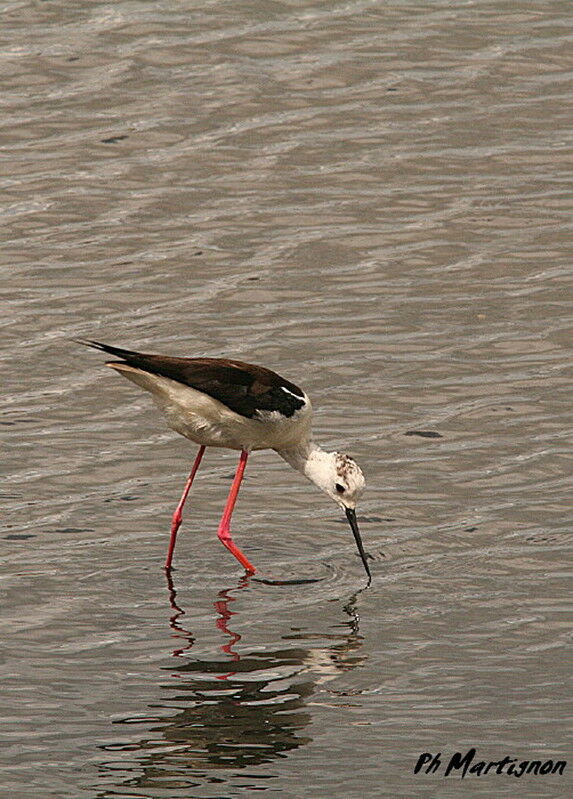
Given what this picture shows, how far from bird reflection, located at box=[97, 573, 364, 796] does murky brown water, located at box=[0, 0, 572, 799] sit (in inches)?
0.8

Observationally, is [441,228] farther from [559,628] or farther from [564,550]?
[559,628]

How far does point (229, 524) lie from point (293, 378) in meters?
2.44

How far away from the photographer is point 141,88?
17391mm

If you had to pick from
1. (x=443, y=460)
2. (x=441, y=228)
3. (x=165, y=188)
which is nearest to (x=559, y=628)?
(x=443, y=460)

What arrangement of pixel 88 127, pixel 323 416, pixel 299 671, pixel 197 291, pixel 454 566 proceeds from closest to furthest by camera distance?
1. pixel 299 671
2. pixel 454 566
3. pixel 323 416
4. pixel 197 291
5. pixel 88 127

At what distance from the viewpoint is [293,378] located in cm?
1243

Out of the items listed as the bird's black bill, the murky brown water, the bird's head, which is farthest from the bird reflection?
the bird's head

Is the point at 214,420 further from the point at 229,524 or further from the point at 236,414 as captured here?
the point at 229,524

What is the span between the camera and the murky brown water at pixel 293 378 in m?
7.73

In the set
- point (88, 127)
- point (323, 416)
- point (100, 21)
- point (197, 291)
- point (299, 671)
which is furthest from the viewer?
point (100, 21)

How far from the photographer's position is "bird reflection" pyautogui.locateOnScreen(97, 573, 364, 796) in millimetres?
7242

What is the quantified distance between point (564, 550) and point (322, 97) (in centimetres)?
851

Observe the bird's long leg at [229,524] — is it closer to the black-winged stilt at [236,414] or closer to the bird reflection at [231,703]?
the black-winged stilt at [236,414]

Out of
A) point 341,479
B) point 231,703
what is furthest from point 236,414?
point 231,703
